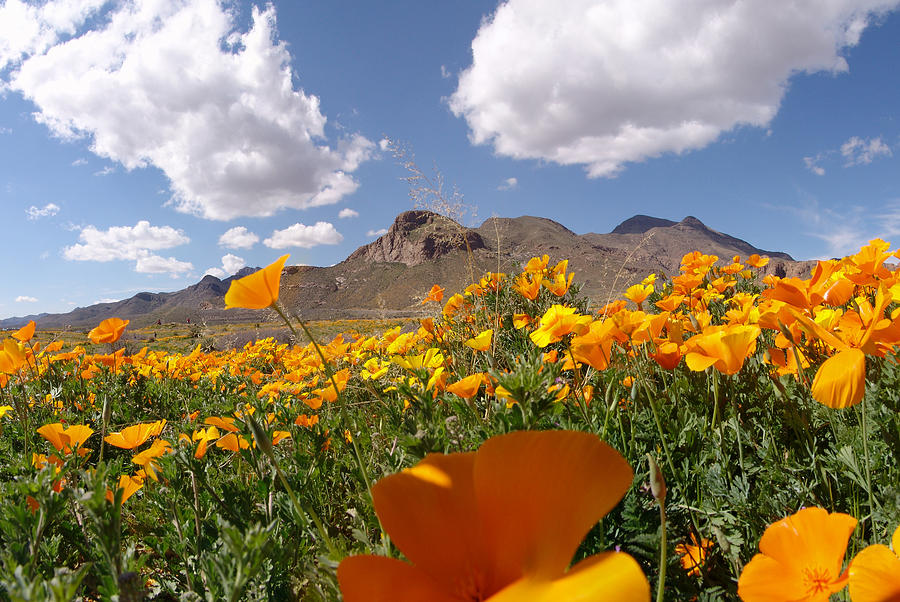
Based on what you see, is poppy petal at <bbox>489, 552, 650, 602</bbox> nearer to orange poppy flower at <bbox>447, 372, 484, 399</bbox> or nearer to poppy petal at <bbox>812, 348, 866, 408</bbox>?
poppy petal at <bbox>812, 348, 866, 408</bbox>

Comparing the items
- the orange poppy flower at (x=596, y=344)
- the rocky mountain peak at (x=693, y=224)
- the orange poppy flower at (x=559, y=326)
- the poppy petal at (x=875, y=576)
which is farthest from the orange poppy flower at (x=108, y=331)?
the rocky mountain peak at (x=693, y=224)

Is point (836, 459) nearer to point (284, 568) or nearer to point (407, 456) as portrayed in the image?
point (407, 456)

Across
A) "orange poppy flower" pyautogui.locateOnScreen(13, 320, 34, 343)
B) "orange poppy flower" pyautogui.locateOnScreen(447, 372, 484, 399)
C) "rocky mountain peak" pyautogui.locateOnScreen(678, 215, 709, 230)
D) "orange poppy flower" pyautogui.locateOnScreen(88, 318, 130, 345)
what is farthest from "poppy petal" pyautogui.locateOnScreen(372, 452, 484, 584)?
"rocky mountain peak" pyautogui.locateOnScreen(678, 215, 709, 230)

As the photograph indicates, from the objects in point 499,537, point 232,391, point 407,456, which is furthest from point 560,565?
point 232,391

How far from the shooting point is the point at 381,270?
91.6m

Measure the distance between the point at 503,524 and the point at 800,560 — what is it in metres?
0.63

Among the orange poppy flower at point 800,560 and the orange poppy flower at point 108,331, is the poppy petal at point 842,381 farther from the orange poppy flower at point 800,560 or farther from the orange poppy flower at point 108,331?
the orange poppy flower at point 108,331

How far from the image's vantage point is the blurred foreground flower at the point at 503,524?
0.46 m

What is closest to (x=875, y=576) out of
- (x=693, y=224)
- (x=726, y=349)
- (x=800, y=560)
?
(x=800, y=560)

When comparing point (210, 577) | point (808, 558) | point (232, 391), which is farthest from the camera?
point (232, 391)

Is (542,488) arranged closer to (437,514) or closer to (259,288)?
(437,514)

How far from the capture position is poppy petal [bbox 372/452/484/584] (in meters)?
0.55

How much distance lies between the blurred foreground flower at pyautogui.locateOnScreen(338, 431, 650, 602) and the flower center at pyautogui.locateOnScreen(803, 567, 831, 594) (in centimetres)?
60

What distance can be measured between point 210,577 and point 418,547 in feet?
2.07
